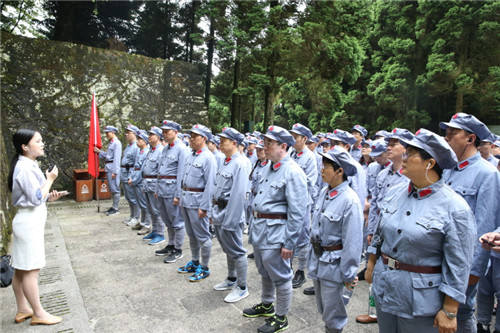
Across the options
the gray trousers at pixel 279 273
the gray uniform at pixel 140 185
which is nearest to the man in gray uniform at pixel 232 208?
the gray trousers at pixel 279 273

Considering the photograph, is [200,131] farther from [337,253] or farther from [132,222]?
[132,222]

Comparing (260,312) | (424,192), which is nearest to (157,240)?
(260,312)

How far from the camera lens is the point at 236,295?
170 inches

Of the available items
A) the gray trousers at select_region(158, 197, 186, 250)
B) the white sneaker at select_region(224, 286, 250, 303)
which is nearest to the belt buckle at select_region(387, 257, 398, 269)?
the white sneaker at select_region(224, 286, 250, 303)

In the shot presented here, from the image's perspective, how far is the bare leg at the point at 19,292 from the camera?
346cm

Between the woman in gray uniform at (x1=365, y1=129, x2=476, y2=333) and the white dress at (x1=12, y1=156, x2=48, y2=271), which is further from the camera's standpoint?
the white dress at (x1=12, y1=156, x2=48, y2=271)

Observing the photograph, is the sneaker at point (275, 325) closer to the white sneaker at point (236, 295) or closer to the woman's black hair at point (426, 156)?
the white sneaker at point (236, 295)

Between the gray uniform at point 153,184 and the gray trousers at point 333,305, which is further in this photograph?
the gray uniform at point 153,184

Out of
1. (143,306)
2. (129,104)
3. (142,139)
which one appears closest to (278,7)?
(129,104)

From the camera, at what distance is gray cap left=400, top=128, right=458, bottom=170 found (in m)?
2.13

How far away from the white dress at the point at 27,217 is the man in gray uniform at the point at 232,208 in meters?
2.04

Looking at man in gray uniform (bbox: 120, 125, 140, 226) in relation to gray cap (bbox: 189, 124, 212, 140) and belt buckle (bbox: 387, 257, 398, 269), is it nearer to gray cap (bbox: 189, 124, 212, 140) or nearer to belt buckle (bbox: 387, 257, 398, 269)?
gray cap (bbox: 189, 124, 212, 140)

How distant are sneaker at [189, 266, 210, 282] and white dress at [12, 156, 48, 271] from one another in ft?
6.91

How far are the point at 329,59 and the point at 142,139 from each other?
10.9 metres
